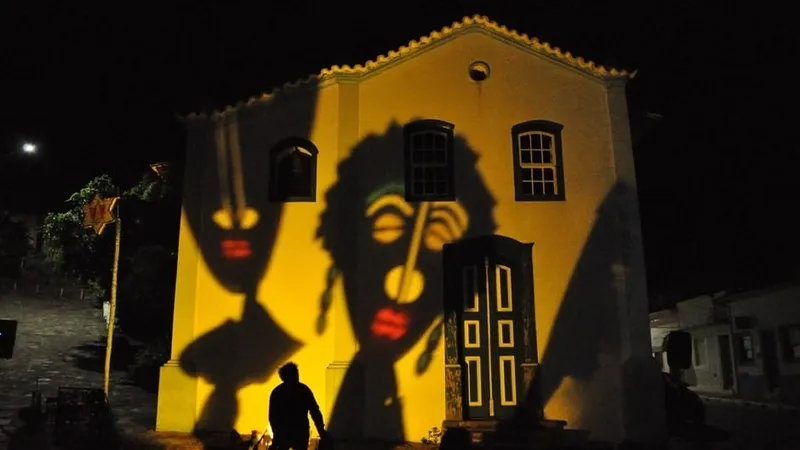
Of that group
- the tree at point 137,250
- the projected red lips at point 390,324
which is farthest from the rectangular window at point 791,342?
the tree at point 137,250

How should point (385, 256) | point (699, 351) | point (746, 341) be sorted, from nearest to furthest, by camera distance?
point (385, 256)
point (746, 341)
point (699, 351)

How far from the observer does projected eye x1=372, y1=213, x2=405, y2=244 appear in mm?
11891

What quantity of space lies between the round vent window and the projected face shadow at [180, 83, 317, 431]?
3234mm

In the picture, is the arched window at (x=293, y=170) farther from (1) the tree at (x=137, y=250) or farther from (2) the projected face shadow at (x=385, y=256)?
(1) the tree at (x=137, y=250)

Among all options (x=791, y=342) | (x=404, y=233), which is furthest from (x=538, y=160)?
(x=791, y=342)

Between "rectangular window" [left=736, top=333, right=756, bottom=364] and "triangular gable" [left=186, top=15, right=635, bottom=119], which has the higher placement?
"triangular gable" [left=186, top=15, right=635, bottom=119]

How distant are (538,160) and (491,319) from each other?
3334 millimetres

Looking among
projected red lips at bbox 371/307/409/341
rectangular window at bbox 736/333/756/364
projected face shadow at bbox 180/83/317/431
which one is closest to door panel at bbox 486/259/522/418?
projected red lips at bbox 371/307/409/341

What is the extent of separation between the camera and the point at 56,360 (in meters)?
21.8

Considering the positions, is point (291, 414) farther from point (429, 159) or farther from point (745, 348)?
point (745, 348)

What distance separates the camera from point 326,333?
11.6m

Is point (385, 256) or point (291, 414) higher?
point (385, 256)

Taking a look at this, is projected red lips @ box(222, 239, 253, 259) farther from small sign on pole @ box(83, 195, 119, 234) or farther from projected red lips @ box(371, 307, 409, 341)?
projected red lips @ box(371, 307, 409, 341)

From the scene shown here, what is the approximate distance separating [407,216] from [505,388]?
3682 millimetres
